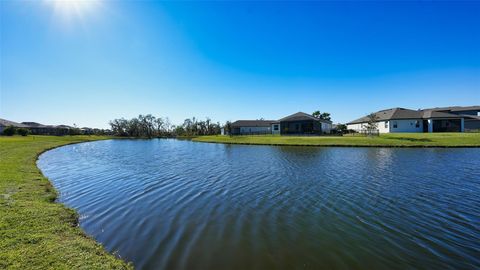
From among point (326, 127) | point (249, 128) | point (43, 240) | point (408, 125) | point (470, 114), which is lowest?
point (43, 240)

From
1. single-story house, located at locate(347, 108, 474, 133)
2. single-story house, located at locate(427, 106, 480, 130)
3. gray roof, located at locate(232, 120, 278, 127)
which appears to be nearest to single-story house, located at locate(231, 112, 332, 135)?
single-story house, located at locate(347, 108, 474, 133)

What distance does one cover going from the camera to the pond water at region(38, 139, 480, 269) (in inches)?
220

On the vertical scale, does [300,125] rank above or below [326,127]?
above

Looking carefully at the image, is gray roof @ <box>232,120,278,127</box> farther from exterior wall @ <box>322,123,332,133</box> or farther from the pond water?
the pond water

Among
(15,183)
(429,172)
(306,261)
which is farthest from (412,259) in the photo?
(15,183)

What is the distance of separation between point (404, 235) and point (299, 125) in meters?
47.9

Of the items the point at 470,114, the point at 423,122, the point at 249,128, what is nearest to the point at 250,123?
the point at 249,128

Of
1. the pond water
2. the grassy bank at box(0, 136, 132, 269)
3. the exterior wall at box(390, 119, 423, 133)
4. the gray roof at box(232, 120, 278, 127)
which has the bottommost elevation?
the pond water

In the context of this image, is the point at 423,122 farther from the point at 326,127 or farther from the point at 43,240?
the point at 43,240

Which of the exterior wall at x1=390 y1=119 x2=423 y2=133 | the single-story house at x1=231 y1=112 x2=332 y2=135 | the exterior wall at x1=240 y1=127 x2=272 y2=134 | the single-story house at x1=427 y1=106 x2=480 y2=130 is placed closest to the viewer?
the exterior wall at x1=390 y1=119 x2=423 y2=133

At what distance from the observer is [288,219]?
26.0 ft

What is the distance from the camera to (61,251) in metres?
5.20

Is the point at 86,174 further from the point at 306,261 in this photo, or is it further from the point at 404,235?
the point at 404,235

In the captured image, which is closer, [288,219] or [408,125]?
[288,219]
